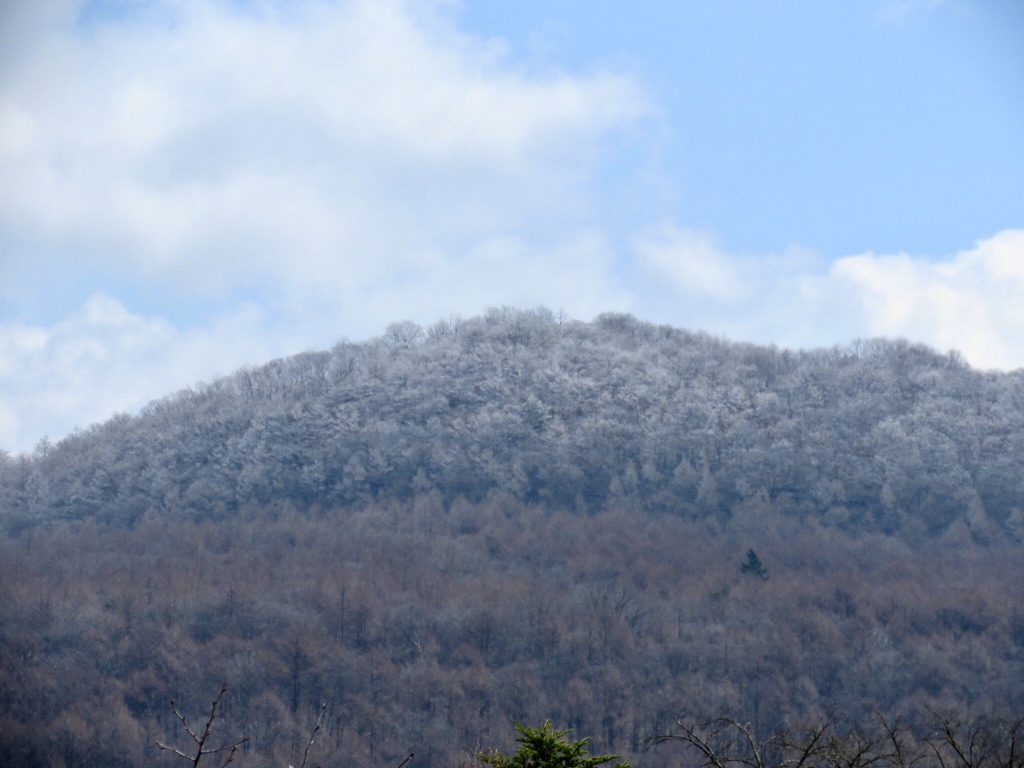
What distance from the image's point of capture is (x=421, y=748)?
47.4 metres

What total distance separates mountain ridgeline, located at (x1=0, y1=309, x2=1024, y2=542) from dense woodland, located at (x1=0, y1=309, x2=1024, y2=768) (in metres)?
0.30

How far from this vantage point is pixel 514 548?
2857 inches

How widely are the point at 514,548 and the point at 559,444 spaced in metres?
13.2

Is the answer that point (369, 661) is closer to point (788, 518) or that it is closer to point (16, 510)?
point (788, 518)

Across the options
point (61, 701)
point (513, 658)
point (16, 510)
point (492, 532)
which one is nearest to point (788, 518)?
point (492, 532)

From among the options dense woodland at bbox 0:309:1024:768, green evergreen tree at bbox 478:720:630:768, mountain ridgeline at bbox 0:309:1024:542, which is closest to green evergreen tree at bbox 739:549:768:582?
dense woodland at bbox 0:309:1024:768

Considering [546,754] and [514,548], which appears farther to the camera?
[514,548]

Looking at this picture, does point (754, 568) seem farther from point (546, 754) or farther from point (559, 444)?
point (546, 754)

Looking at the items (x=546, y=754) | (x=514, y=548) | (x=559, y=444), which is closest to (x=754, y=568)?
(x=514, y=548)

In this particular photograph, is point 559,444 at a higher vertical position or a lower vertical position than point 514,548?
higher

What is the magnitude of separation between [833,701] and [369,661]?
26183mm

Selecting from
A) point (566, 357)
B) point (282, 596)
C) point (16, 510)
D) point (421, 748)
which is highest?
point (566, 357)

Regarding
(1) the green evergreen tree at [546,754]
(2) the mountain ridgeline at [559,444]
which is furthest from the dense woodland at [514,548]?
(1) the green evergreen tree at [546,754]

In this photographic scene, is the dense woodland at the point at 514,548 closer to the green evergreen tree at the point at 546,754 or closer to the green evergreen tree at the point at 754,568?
the green evergreen tree at the point at 754,568
